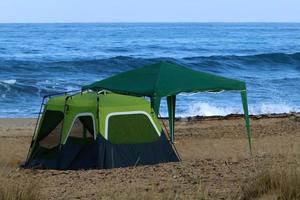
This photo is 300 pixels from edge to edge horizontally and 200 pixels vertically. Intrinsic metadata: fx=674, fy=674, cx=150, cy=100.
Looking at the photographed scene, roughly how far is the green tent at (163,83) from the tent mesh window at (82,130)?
1.14 m

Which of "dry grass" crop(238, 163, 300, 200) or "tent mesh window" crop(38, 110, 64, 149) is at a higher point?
"tent mesh window" crop(38, 110, 64, 149)

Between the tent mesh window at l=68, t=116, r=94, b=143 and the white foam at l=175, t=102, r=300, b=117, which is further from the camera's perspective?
the white foam at l=175, t=102, r=300, b=117

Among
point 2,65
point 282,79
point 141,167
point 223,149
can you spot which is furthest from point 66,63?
point 141,167

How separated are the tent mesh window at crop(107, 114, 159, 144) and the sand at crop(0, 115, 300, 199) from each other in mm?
808

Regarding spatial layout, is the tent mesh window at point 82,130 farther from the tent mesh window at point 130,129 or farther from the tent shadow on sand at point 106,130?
the tent mesh window at point 130,129

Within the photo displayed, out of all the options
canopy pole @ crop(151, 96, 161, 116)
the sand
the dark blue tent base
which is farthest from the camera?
canopy pole @ crop(151, 96, 161, 116)

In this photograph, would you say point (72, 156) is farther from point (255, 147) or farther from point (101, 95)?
point (255, 147)

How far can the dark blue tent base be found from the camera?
9.61 meters

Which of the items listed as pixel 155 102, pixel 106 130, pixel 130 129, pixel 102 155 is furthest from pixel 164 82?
pixel 102 155

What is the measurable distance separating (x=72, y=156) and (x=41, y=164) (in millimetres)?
562

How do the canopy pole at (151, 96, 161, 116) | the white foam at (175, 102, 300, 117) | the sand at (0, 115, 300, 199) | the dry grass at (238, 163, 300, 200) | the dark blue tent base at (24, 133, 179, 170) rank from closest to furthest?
the dry grass at (238, 163, 300, 200), the sand at (0, 115, 300, 199), the dark blue tent base at (24, 133, 179, 170), the canopy pole at (151, 96, 161, 116), the white foam at (175, 102, 300, 117)

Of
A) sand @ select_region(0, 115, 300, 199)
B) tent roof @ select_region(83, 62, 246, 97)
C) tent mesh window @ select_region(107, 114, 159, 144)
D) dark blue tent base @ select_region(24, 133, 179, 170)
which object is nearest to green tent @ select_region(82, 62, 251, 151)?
tent roof @ select_region(83, 62, 246, 97)

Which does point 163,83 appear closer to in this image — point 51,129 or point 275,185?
point 51,129

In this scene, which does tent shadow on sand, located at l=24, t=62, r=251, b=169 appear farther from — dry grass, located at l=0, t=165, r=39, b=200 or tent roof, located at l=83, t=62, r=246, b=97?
dry grass, located at l=0, t=165, r=39, b=200
